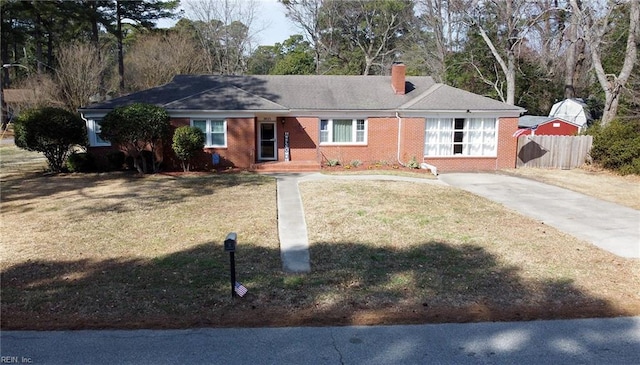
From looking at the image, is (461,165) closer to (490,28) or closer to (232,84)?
(232,84)

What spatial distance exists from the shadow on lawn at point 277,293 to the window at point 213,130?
11.8 m

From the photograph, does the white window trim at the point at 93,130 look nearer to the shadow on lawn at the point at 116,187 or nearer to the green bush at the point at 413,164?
the shadow on lawn at the point at 116,187

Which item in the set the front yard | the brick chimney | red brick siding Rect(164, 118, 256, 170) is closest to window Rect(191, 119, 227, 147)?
red brick siding Rect(164, 118, 256, 170)

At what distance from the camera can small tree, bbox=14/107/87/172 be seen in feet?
54.1

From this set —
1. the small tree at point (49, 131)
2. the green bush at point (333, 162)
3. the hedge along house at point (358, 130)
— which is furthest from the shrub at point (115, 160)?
the green bush at point (333, 162)

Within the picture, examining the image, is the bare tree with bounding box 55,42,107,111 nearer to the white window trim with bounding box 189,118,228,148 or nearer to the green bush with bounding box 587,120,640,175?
the white window trim with bounding box 189,118,228,148

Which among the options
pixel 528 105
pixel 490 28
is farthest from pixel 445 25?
pixel 528 105

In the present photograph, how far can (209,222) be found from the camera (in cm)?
1019

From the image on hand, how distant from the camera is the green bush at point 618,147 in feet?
63.7

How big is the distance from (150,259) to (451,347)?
5.24m

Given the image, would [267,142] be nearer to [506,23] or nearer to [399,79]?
[399,79]

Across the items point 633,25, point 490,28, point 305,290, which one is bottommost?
point 305,290

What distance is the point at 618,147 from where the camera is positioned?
65.4ft

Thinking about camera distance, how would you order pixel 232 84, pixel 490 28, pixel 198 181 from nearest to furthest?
pixel 198 181
pixel 232 84
pixel 490 28
